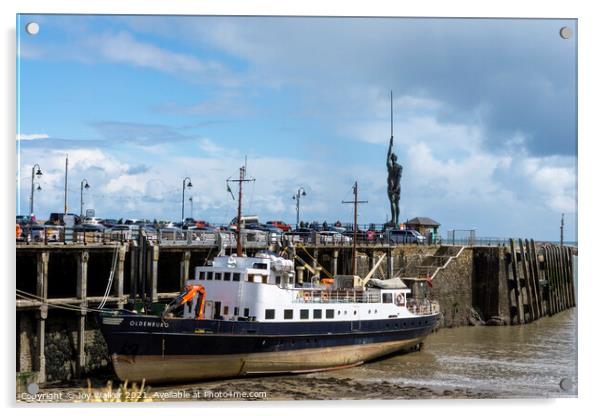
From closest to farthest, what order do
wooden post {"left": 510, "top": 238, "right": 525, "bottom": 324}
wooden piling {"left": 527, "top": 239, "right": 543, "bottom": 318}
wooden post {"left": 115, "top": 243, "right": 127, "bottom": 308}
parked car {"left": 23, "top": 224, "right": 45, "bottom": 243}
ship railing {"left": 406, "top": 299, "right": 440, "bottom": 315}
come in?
1. parked car {"left": 23, "top": 224, "right": 45, "bottom": 243}
2. wooden post {"left": 115, "top": 243, "right": 127, "bottom": 308}
3. ship railing {"left": 406, "top": 299, "right": 440, "bottom": 315}
4. wooden post {"left": 510, "top": 238, "right": 525, "bottom": 324}
5. wooden piling {"left": 527, "top": 239, "right": 543, "bottom": 318}

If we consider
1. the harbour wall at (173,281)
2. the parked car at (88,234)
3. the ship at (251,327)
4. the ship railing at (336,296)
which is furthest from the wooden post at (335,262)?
the parked car at (88,234)

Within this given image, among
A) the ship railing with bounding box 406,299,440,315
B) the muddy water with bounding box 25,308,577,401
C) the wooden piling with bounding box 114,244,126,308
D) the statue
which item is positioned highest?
the statue

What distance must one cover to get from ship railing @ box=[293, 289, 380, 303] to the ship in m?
0.03

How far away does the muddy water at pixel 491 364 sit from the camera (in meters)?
24.3

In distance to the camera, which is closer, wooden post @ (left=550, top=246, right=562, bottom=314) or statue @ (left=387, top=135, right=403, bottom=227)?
statue @ (left=387, top=135, right=403, bottom=227)

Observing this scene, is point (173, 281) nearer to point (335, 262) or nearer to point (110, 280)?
point (110, 280)

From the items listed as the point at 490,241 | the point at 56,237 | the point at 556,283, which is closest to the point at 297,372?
the point at 56,237

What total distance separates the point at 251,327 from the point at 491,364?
8.14 metres

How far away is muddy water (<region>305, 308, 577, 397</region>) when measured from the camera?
79.6 feet

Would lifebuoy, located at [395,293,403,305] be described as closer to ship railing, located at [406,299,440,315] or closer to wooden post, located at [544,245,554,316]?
ship railing, located at [406,299,440,315]

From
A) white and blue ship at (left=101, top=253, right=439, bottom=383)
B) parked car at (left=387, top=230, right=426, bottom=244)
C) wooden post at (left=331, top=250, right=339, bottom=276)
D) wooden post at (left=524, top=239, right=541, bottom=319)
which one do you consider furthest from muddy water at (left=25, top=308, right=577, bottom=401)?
parked car at (left=387, top=230, right=426, bottom=244)

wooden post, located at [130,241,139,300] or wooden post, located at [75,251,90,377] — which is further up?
wooden post, located at [130,241,139,300]

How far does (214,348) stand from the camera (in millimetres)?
26516

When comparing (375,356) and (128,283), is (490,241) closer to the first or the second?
(375,356)
